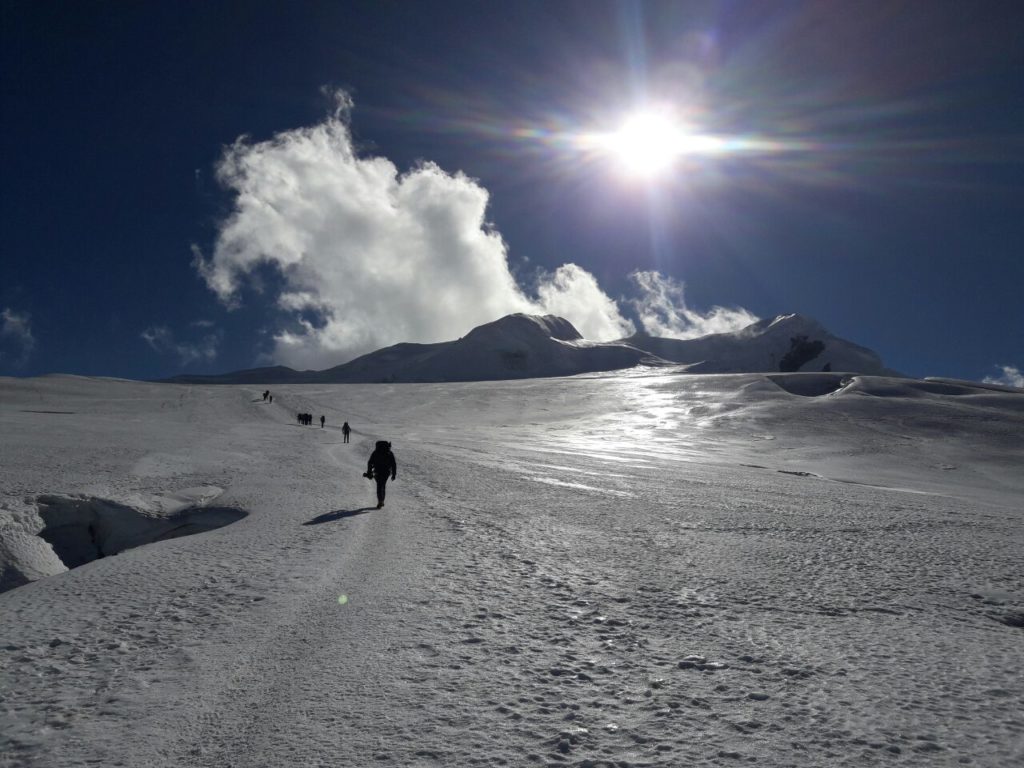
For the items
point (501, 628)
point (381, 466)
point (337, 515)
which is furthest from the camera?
point (381, 466)

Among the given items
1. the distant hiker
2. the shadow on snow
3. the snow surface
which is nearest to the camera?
the snow surface

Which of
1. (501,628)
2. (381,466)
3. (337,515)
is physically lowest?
(337,515)

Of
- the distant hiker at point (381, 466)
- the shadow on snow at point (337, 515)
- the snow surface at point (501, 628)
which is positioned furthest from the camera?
the distant hiker at point (381, 466)

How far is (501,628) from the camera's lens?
18.0 ft

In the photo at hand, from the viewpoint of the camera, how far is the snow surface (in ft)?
12.4

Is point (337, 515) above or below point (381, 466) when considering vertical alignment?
below

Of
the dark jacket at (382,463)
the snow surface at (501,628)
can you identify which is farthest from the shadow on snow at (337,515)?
the dark jacket at (382,463)

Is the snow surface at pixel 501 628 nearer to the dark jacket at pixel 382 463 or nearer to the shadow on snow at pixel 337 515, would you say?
the shadow on snow at pixel 337 515

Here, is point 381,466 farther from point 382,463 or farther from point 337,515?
point 337,515

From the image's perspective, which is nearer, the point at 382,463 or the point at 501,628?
the point at 501,628

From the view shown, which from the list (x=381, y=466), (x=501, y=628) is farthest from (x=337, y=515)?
(x=501, y=628)

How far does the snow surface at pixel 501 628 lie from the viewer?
3.78 meters

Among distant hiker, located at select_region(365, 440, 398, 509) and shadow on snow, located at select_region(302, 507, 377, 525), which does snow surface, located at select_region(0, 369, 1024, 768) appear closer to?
shadow on snow, located at select_region(302, 507, 377, 525)

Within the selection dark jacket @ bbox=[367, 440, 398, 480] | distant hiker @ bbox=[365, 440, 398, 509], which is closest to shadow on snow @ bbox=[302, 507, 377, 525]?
distant hiker @ bbox=[365, 440, 398, 509]
